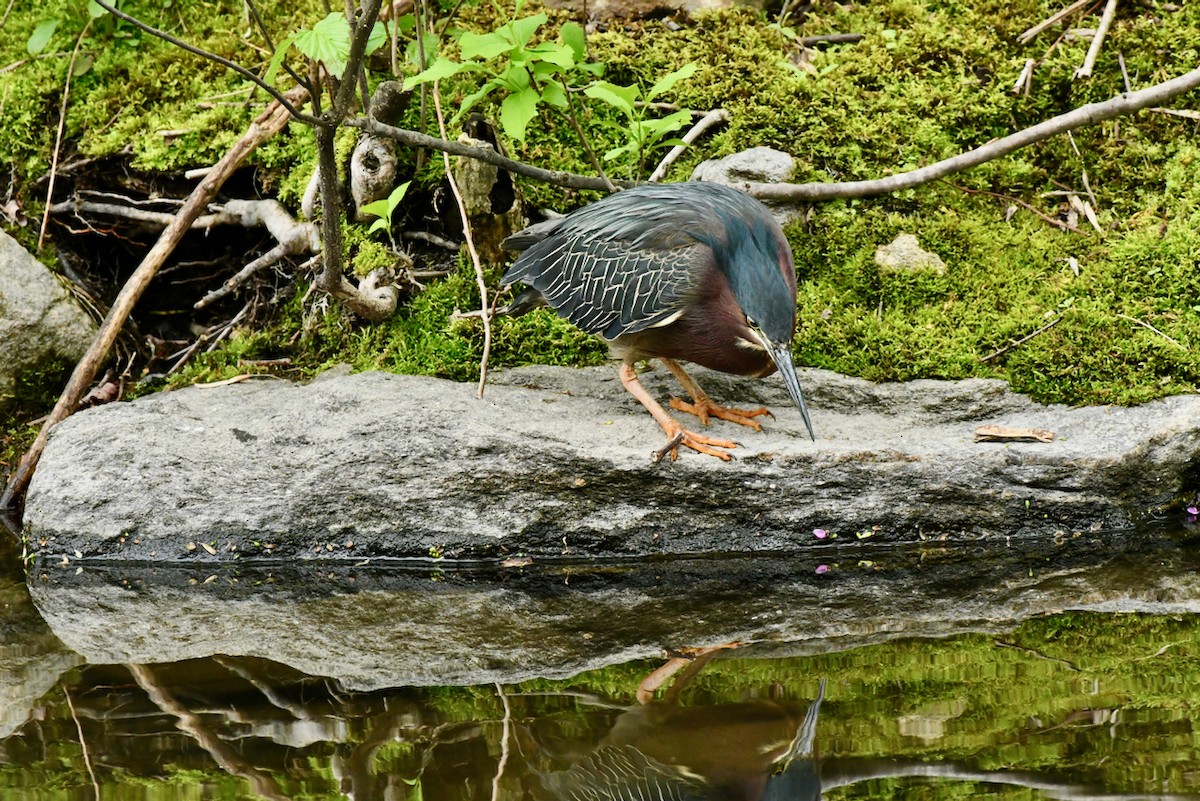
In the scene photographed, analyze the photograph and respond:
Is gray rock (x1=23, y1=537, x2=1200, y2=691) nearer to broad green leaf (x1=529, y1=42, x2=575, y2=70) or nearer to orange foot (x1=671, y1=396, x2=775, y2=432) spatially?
orange foot (x1=671, y1=396, x2=775, y2=432)

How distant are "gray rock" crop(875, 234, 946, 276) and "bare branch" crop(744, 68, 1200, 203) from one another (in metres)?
0.28

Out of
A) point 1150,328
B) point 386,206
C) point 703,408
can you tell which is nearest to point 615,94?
point 386,206

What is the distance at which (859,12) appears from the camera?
24.8 ft

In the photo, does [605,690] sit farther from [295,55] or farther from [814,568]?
[295,55]

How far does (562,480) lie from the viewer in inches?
197

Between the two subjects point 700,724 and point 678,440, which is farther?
point 678,440

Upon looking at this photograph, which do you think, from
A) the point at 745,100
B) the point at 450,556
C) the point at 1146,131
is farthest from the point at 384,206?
the point at 1146,131

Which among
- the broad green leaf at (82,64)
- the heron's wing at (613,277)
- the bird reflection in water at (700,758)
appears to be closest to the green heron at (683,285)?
the heron's wing at (613,277)

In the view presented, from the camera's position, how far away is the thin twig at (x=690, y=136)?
643cm

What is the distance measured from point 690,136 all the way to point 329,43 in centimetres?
263

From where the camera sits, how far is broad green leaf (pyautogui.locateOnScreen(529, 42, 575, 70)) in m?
5.43

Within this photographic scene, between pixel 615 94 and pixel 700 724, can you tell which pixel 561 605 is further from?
pixel 615 94

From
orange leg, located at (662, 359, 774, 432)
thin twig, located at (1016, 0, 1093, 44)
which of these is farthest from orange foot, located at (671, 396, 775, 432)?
thin twig, located at (1016, 0, 1093, 44)

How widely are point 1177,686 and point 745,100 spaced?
4.43 m
